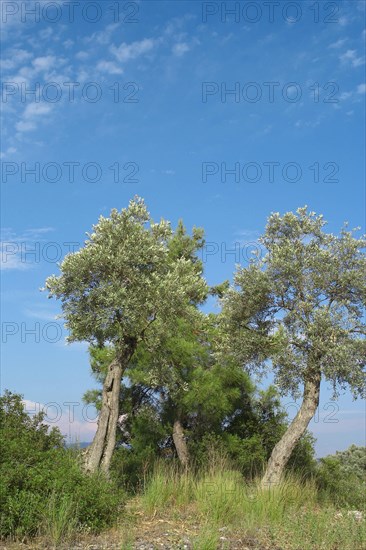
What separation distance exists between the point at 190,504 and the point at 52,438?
487cm

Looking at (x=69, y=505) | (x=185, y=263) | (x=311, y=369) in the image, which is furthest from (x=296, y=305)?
(x=69, y=505)

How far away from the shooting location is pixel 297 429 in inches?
803

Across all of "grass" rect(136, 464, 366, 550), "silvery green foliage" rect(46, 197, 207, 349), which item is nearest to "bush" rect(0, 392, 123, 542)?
"grass" rect(136, 464, 366, 550)

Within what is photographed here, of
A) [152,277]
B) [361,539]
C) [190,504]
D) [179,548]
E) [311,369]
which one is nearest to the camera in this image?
[179,548]

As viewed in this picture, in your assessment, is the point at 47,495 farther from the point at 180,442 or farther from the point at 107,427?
the point at 180,442

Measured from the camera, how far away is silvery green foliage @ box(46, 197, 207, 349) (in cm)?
1855

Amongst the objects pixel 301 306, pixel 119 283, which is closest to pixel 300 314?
pixel 301 306

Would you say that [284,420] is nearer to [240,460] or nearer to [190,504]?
[240,460]

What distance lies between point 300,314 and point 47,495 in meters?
10.9

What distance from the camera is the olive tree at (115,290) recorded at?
18469 millimetres

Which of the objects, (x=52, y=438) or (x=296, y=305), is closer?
(x=52, y=438)

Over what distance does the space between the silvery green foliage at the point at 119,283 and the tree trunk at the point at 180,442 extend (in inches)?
380

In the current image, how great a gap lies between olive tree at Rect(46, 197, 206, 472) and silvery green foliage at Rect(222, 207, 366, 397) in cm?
346

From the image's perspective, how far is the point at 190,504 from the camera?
15.4m
